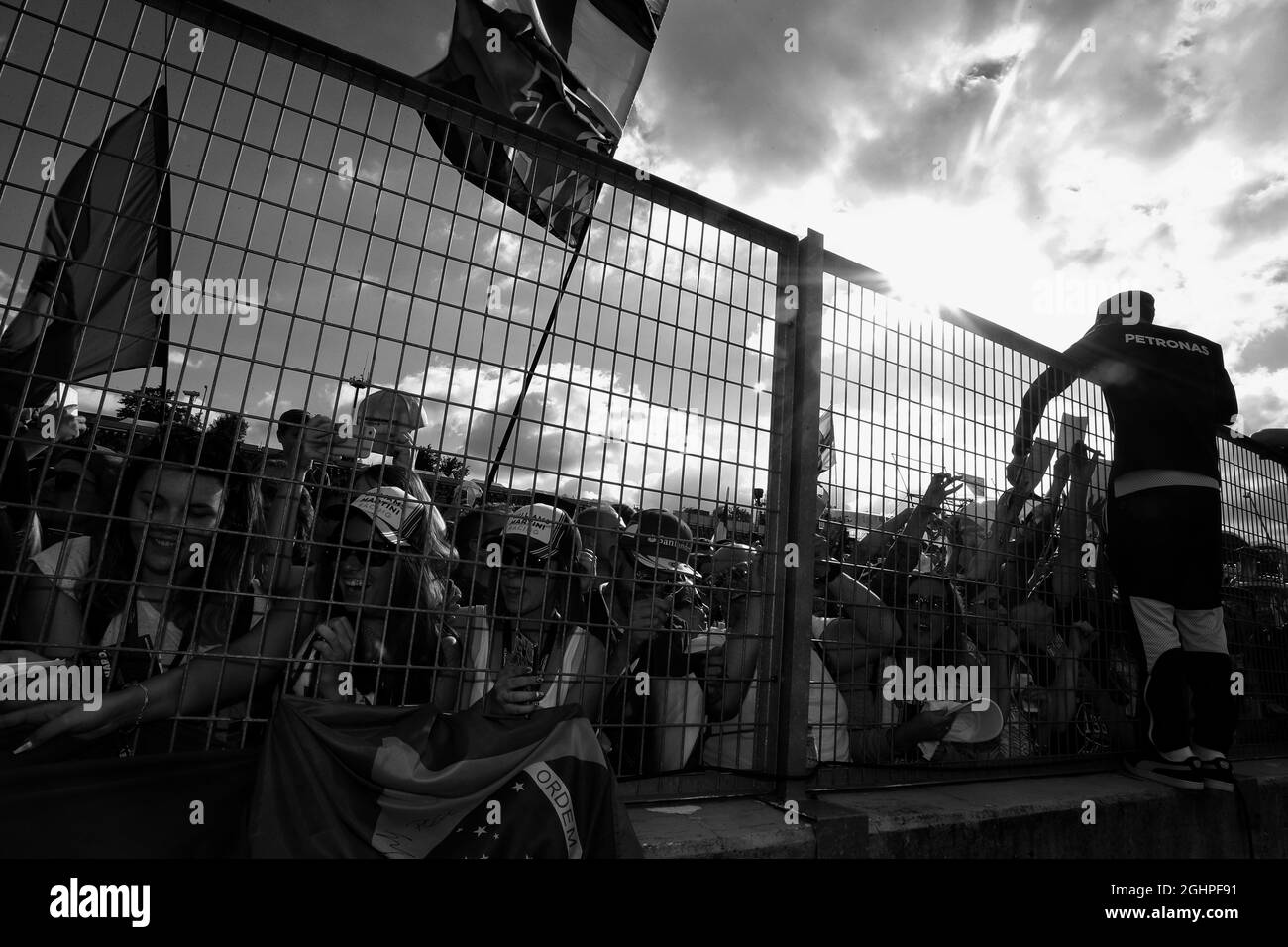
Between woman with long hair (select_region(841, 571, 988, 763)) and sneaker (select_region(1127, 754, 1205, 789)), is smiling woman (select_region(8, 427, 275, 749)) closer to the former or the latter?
woman with long hair (select_region(841, 571, 988, 763))

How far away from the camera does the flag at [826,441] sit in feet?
8.27

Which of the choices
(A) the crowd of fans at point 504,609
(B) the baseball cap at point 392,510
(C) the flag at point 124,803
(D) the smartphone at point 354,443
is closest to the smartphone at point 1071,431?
(A) the crowd of fans at point 504,609

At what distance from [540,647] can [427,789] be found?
0.45 metres

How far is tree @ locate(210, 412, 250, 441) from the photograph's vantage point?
5.43ft

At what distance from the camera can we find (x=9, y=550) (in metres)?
1.62

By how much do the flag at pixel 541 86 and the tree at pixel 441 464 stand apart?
73cm

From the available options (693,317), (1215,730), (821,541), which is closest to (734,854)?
(821,541)

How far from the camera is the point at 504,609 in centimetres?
279

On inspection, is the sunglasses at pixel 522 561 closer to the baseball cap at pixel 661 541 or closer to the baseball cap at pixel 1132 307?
the baseball cap at pixel 661 541

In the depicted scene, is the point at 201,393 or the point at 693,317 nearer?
the point at 201,393

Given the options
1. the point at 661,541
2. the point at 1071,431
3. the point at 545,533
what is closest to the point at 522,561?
the point at 545,533

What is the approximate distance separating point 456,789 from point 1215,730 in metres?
3.25

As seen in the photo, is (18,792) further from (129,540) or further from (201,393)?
(201,393)

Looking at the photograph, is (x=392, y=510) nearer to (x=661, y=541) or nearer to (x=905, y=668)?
(x=661, y=541)
